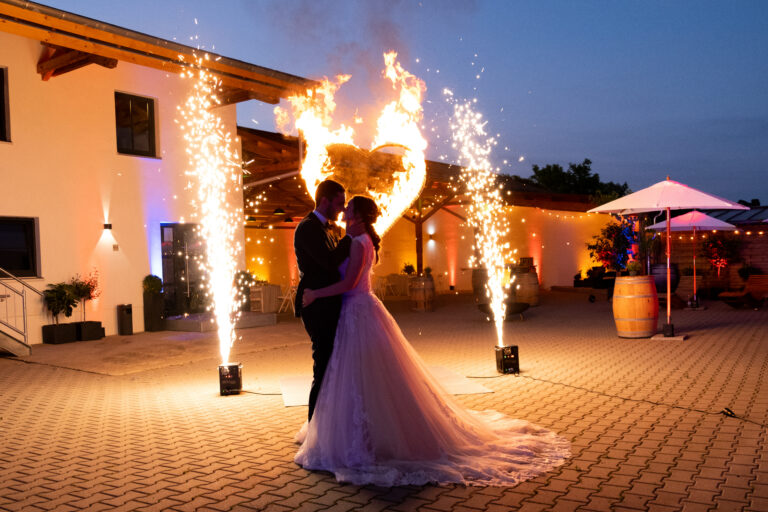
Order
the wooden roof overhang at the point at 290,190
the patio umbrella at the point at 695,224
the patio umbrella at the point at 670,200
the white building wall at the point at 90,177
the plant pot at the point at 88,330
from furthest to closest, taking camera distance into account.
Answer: the patio umbrella at the point at 695,224 → the wooden roof overhang at the point at 290,190 → the plant pot at the point at 88,330 → the white building wall at the point at 90,177 → the patio umbrella at the point at 670,200

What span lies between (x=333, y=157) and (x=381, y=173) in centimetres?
127

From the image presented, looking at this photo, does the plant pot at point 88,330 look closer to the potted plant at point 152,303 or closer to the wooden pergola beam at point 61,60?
the potted plant at point 152,303

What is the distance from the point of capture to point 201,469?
496 centimetres

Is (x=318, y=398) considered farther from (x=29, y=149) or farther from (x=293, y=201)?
(x=293, y=201)

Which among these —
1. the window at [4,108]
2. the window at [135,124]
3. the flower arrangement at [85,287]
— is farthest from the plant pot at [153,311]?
the window at [4,108]

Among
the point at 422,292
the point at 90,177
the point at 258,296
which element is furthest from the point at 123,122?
the point at 422,292

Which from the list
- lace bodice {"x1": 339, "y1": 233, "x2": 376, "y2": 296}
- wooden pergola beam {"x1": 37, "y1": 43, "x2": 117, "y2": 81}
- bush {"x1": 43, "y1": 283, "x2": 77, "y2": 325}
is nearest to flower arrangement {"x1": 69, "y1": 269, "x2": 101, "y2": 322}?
A: bush {"x1": 43, "y1": 283, "x2": 77, "y2": 325}

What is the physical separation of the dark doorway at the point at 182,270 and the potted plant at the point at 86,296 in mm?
1763

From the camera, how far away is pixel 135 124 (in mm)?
14508

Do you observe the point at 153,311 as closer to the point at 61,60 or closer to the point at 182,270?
the point at 182,270

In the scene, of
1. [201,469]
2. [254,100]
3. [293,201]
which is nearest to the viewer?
[201,469]

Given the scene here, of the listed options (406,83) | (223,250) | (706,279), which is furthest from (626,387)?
(706,279)

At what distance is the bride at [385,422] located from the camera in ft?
15.1

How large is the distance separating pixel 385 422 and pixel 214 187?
482 inches
